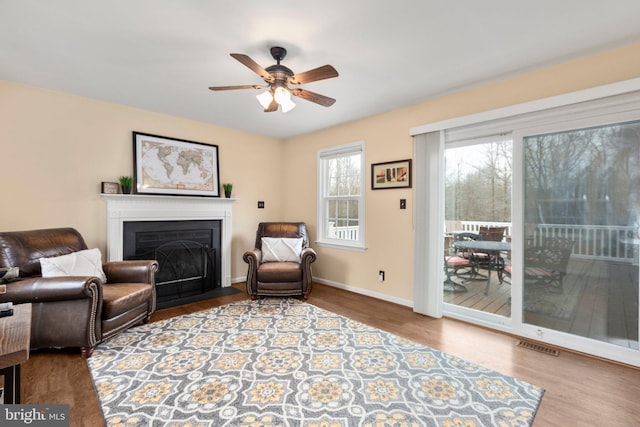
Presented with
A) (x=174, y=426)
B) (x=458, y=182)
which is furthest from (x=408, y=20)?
(x=174, y=426)

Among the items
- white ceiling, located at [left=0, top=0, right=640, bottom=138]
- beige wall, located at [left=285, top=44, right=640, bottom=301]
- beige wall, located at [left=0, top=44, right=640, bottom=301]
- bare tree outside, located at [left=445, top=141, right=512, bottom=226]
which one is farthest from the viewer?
bare tree outside, located at [left=445, top=141, right=512, bottom=226]

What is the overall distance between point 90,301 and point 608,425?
11.9 ft

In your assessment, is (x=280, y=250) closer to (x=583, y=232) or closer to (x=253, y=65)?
(x=253, y=65)

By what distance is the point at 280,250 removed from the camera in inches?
163

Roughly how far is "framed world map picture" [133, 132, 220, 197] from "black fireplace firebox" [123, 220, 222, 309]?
1.55 ft

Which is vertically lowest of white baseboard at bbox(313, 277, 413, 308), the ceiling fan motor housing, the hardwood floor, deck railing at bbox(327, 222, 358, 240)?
the hardwood floor

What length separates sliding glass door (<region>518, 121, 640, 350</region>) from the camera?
229cm

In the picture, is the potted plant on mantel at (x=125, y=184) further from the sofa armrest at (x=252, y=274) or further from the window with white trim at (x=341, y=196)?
the window with white trim at (x=341, y=196)

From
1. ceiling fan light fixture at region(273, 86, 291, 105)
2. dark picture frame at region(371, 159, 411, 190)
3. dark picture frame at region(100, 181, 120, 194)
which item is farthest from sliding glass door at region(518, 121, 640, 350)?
dark picture frame at region(100, 181, 120, 194)

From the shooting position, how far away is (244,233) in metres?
4.83

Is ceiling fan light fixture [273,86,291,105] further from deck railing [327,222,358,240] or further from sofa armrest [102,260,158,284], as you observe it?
deck railing [327,222,358,240]

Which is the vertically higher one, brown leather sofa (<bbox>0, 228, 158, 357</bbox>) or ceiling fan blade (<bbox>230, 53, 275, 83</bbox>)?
ceiling fan blade (<bbox>230, 53, 275, 83</bbox>)

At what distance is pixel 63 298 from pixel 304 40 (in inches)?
111

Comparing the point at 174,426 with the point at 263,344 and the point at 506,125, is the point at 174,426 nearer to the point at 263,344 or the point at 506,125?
the point at 263,344
